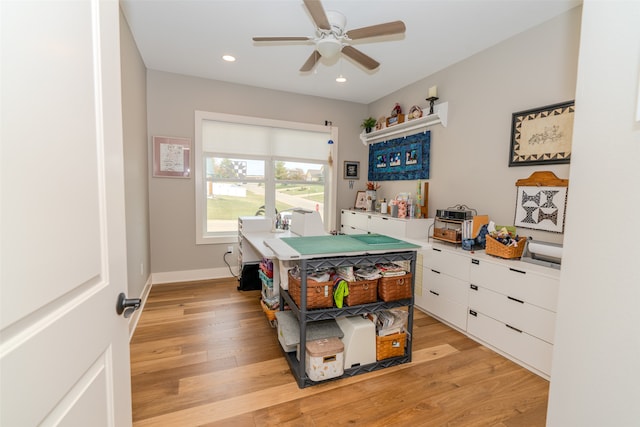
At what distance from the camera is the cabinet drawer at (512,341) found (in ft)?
6.50

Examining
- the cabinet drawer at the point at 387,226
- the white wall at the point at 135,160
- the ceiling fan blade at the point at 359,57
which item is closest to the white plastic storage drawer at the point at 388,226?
the cabinet drawer at the point at 387,226

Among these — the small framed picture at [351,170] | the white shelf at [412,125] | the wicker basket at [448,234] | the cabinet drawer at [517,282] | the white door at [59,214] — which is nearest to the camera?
the white door at [59,214]

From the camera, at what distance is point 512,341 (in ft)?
7.16

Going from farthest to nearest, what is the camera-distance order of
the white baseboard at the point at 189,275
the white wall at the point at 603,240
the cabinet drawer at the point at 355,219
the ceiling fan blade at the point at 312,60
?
the cabinet drawer at the point at 355,219
the white baseboard at the point at 189,275
the ceiling fan blade at the point at 312,60
the white wall at the point at 603,240

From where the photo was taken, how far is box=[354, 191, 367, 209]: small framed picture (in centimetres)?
443

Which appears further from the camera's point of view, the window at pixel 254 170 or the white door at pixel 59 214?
the window at pixel 254 170

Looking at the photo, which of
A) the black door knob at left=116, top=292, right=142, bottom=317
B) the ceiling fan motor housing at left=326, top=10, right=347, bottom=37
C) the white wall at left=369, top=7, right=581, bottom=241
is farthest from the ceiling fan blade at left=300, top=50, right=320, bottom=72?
the black door knob at left=116, top=292, right=142, bottom=317

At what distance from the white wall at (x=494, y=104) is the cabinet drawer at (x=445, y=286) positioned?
0.75 metres

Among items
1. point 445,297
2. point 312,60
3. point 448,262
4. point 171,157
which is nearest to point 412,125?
point 312,60

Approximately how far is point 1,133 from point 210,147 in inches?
143

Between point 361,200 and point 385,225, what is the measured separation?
102 cm

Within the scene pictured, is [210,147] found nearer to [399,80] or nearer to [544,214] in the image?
[399,80]

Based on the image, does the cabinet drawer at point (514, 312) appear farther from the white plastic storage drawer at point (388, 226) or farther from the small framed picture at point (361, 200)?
the small framed picture at point (361, 200)

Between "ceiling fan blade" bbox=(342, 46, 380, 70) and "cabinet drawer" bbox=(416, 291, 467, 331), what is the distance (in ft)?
7.67
